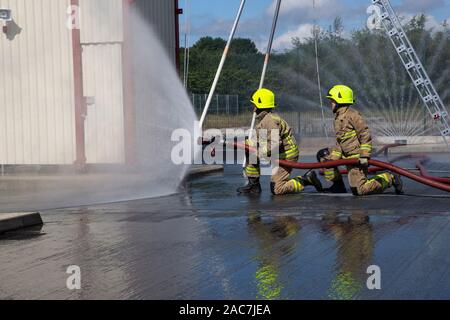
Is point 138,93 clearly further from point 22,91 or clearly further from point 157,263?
point 157,263

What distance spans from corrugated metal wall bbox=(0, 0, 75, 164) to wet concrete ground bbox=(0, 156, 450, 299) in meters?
4.95

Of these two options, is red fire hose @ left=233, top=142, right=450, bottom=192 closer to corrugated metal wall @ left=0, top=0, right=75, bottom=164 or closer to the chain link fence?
corrugated metal wall @ left=0, top=0, right=75, bottom=164

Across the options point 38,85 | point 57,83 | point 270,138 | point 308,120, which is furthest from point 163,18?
point 308,120

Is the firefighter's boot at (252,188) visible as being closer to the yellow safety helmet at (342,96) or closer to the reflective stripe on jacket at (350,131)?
the reflective stripe on jacket at (350,131)

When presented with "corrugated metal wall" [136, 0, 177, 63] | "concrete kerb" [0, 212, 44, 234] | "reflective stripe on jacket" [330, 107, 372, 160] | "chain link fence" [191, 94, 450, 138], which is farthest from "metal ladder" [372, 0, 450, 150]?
"concrete kerb" [0, 212, 44, 234]

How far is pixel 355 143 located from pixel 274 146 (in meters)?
1.16

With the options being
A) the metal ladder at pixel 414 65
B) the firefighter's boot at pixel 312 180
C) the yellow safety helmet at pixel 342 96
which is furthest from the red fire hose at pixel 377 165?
the metal ladder at pixel 414 65

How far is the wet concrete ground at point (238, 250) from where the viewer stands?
512 cm

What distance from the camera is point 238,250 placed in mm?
6480

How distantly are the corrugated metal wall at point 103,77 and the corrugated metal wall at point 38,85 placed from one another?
1.28 ft

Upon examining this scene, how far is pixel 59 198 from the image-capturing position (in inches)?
438
